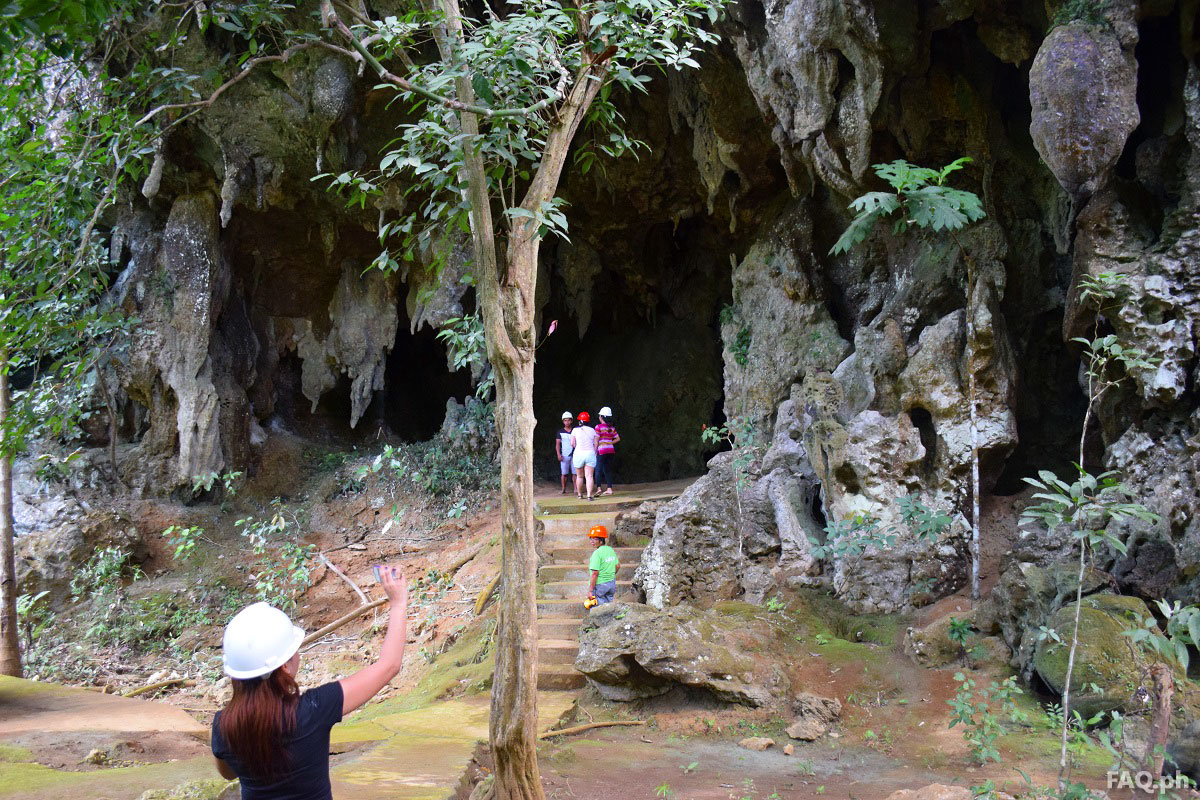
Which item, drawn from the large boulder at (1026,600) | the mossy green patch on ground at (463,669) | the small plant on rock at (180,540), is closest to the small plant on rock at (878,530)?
the large boulder at (1026,600)

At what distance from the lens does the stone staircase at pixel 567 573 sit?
23.4 feet

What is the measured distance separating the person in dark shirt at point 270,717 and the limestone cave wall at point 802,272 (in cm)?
559

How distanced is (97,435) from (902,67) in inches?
510

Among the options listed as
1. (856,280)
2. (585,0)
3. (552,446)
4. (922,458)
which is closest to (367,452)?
(552,446)

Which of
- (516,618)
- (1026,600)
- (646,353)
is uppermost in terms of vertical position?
(646,353)

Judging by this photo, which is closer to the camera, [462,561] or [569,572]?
[569,572]

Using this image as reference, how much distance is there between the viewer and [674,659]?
618cm

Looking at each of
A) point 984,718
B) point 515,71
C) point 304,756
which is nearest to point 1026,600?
point 984,718

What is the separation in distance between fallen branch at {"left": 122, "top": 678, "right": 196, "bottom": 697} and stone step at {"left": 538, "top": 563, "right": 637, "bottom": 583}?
461 cm

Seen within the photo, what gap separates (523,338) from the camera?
153 inches

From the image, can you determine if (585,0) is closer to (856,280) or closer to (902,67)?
(902,67)

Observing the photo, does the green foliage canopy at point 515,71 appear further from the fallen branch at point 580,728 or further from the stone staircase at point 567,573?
the stone staircase at point 567,573

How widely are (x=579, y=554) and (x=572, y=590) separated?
0.77 m

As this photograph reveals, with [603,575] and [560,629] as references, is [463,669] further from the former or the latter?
[603,575]
